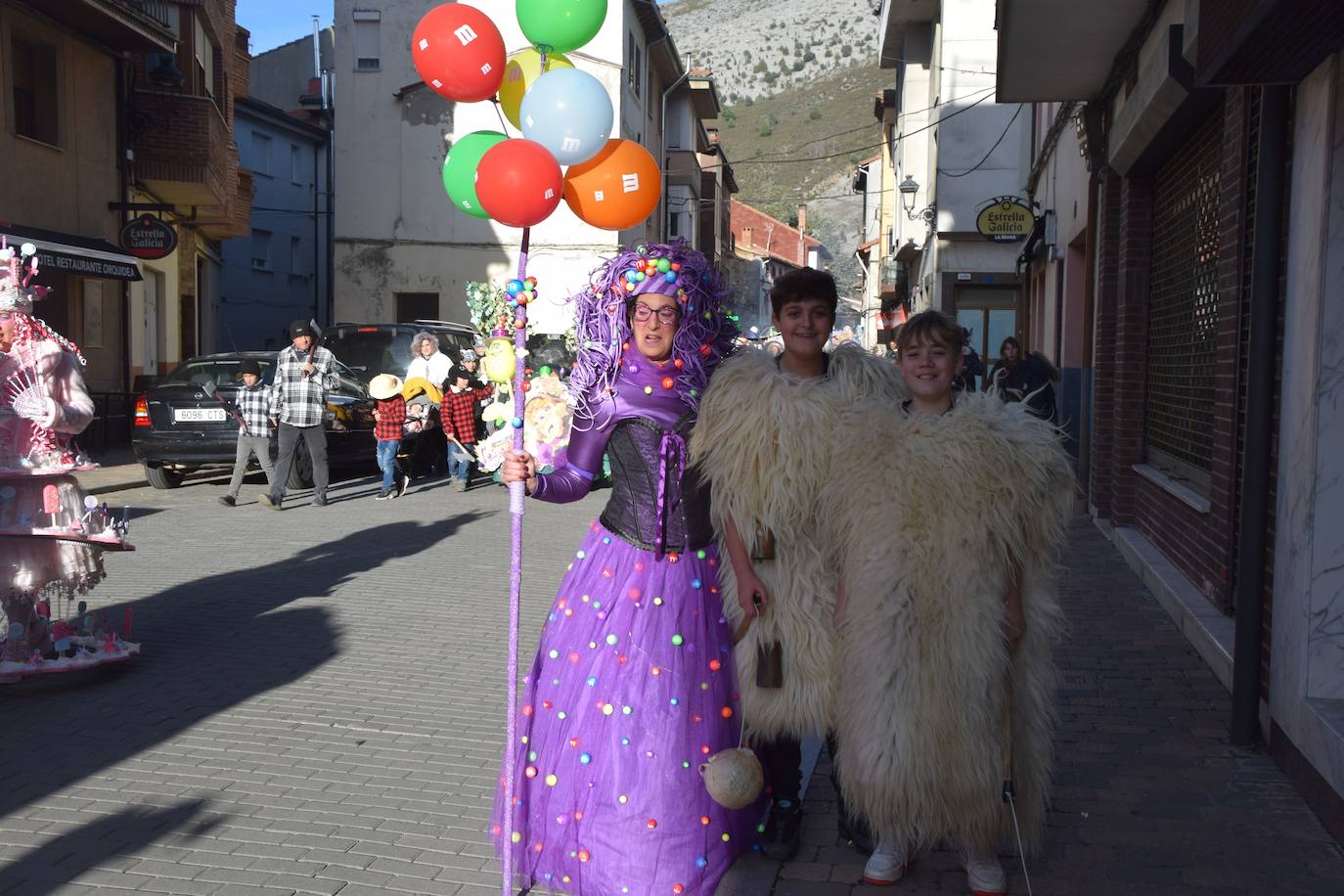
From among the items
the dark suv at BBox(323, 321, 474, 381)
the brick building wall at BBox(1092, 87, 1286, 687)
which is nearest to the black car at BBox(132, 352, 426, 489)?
the dark suv at BBox(323, 321, 474, 381)

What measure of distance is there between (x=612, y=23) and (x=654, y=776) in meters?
28.8

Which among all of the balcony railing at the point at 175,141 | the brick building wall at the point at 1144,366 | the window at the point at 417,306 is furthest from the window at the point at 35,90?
the brick building wall at the point at 1144,366

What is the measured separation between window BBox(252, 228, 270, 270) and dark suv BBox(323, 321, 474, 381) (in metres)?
22.0

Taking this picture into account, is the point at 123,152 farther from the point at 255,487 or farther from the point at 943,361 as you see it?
the point at 943,361

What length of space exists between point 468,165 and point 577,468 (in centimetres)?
111

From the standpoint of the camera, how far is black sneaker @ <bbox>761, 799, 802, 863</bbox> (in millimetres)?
3998

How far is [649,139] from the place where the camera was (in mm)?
37125

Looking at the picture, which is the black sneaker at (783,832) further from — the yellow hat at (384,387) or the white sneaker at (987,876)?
the yellow hat at (384,387)

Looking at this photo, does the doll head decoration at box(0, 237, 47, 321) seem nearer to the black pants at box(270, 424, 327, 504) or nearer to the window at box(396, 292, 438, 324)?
the black pants at box(270, 424, 327, 504)

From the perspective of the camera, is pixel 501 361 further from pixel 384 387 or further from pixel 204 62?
pixel 204 62

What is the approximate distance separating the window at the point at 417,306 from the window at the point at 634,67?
7.18 metres

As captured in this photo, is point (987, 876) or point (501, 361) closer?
point (987, 876)

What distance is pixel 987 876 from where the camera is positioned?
3.70m

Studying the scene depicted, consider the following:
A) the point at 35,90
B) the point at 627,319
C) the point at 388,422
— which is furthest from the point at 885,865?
the point at 35,90
